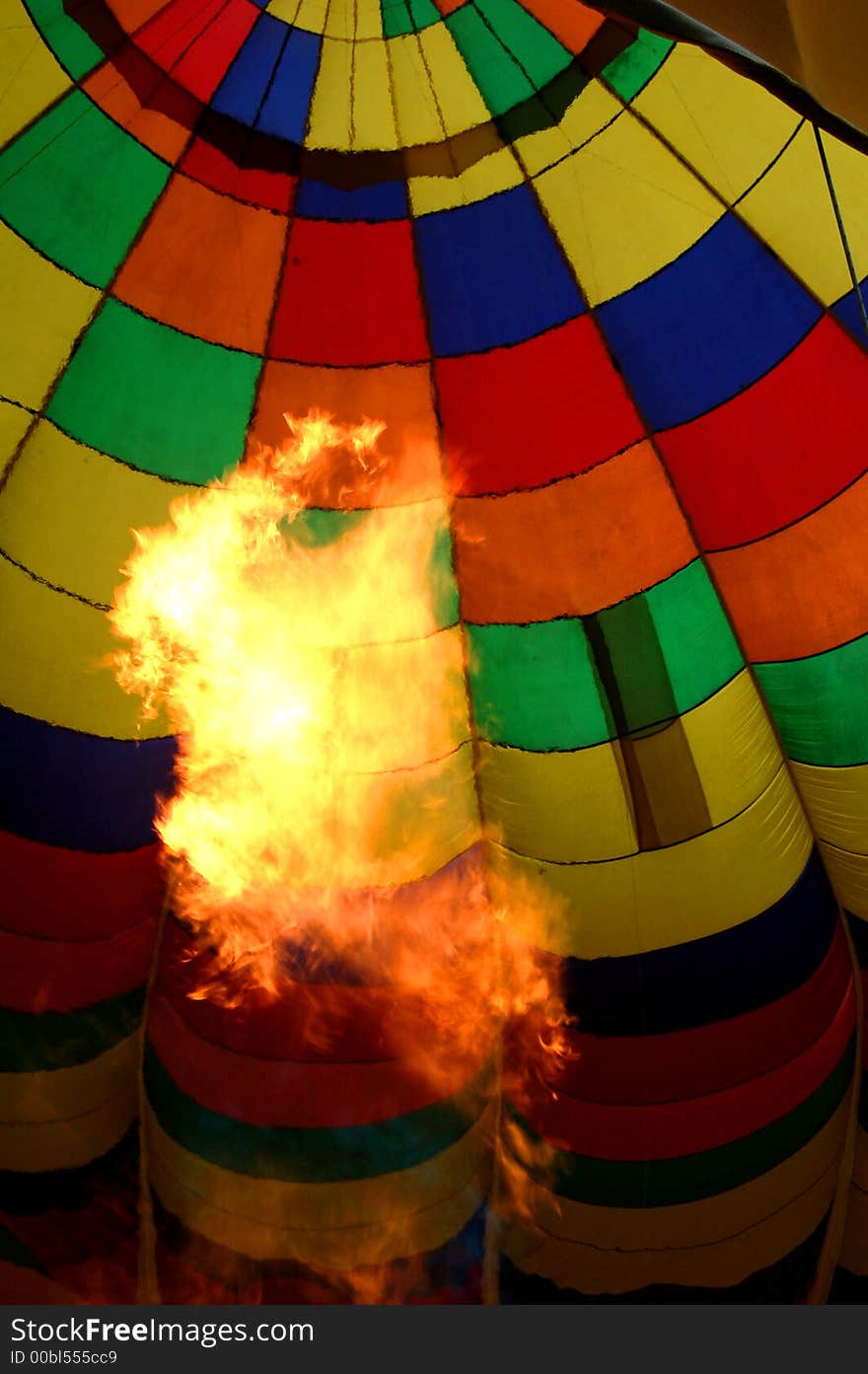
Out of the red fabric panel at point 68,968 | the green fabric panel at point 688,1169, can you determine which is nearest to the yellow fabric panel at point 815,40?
the red fabric panel at point 68,968

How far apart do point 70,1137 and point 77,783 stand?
3.90 feet

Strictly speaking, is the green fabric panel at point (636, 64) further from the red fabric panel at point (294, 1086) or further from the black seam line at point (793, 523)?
the red fabric panel at point (294, 1086)

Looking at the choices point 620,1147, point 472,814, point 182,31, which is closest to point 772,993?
point 620,1147

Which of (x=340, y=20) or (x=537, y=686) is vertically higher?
(x=340, y=20)

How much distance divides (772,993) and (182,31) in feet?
9.84

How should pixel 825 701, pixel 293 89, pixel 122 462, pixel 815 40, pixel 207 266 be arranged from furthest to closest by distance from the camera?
1. pixel 825 701
2. pixel 122 462
3. pixel 207 266
4. pixel 293 89
5. pixel 815 40

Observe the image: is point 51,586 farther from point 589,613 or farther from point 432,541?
point 589,613

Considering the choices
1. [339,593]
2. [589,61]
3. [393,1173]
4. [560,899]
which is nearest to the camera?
[589,61]

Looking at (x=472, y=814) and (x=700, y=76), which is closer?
(x=700, y=76)

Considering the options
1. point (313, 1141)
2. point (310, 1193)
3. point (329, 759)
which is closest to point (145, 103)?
point (329, 759)

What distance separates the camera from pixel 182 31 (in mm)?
2602

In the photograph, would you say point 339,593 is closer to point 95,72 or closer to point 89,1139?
point 95,72

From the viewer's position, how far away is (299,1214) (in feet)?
11.3

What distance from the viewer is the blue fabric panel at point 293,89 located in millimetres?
2643
